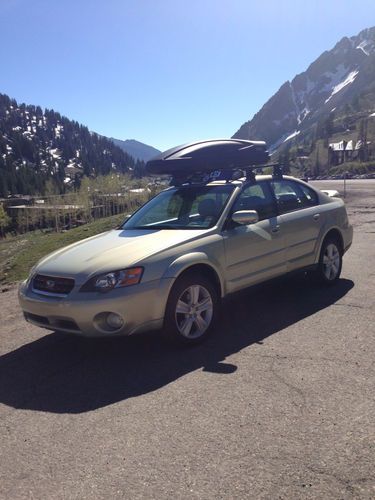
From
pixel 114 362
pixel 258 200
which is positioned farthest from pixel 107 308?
pixel 258 200

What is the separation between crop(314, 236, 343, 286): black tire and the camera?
6379mm

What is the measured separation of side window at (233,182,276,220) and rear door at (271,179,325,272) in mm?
149

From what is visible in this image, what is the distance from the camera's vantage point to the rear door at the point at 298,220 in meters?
5.82

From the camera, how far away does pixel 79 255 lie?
4.59m

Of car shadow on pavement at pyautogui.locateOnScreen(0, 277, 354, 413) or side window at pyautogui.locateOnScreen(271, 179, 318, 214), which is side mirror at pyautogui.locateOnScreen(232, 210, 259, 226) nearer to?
car shadow on pavement at pyautogui.locateOnScreen(0, 277, 354, 413)

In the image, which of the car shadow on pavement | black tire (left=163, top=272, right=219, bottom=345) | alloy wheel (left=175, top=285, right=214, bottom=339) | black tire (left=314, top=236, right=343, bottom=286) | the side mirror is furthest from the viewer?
black tire (left=314, top=236, right=343, bottom=286)

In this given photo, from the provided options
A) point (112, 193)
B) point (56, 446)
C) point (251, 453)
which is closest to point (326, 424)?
point (251, 453)

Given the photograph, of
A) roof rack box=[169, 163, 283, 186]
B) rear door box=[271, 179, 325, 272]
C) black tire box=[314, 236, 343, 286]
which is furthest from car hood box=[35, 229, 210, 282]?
black tire box=[314, 236, 343, 286]

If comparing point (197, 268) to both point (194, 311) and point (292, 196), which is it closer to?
point (194, 311)

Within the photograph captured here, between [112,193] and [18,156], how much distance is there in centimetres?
Result: 12240

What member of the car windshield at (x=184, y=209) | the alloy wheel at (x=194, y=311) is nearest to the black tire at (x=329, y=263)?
the car windshield at (x=184, y=209)

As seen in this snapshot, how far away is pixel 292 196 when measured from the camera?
6184mm

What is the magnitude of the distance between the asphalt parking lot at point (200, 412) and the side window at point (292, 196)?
1424 millimetres

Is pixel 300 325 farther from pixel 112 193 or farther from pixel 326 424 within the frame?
pixel 112 193
